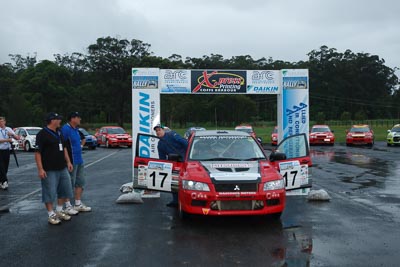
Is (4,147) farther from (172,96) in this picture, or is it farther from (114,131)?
(172,96)

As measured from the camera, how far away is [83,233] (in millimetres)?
6840

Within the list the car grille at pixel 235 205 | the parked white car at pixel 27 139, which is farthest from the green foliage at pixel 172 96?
the car grille at pixel 235 205

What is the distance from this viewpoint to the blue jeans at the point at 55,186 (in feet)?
23.9

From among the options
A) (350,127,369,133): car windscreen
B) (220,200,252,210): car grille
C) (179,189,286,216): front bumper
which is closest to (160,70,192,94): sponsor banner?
(179,189,286,216): front bumper

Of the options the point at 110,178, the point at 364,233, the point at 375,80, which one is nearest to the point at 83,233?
the point at 364,233

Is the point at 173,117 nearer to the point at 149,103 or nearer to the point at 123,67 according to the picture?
the point at 123,67

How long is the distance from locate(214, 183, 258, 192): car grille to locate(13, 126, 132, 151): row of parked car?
832 inches

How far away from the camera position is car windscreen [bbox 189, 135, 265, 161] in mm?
8273

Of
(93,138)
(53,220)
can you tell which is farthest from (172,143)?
(93,138)

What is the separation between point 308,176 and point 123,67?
234ft

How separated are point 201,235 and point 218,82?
588 cm

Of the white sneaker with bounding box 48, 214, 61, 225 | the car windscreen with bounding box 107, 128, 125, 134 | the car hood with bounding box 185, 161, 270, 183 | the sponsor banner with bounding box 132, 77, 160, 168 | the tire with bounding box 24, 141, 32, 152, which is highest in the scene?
the sponsor banner with bounding box 132, 77, 160, 168

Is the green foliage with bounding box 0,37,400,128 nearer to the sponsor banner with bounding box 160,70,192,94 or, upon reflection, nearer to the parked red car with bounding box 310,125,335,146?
the parked red car with bounding box 310,125,335,146

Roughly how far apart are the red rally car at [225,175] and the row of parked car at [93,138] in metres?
19.1
